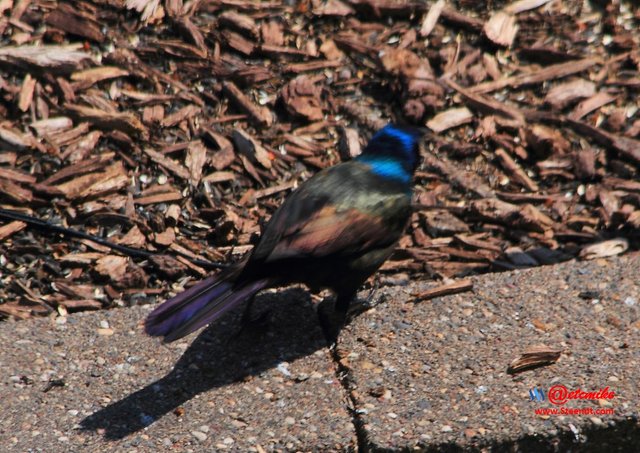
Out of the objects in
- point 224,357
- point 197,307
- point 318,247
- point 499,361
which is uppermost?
point 318,247

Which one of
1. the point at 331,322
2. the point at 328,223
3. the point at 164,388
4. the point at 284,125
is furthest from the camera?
the point at 284,125

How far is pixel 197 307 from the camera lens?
3.81 m

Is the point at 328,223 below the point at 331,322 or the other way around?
the other way around

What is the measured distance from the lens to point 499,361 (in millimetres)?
3928

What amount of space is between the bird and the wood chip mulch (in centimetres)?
57

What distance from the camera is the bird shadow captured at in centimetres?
365

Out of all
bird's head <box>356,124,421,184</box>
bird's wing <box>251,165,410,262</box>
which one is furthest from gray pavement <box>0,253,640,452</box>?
bird's head <box>356,124,421,184</box>

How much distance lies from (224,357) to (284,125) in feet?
5.41

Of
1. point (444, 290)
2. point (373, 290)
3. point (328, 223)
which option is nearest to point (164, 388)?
point (328, 223)

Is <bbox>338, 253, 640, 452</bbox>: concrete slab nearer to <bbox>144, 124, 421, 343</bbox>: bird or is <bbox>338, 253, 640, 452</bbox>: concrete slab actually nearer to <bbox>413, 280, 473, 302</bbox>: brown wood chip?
<bbox>413, 280, 473, 302</bbox>: brown wood chip

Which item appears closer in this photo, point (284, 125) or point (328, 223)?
point (328, 223)

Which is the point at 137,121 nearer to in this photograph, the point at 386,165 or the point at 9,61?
the point at 9,61

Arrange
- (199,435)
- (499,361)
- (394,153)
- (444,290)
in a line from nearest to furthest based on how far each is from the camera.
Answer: (199,435), (499,361), (444,290), (394,153)

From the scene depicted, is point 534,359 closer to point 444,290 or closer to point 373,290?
point 444,290
